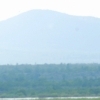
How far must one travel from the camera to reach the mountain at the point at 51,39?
117812 millimetres

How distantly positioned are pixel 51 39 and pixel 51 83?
282 feet

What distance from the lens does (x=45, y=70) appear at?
57.7 m

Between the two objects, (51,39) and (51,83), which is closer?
(51,83)

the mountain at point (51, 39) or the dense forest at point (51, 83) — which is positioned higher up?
the mountain at point (51, 39)

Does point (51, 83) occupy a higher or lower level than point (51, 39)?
lower

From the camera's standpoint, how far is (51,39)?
5123 inches

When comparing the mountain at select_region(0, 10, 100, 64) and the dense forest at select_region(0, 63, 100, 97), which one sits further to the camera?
the mountain at select_region(0, 10, 100, 64)

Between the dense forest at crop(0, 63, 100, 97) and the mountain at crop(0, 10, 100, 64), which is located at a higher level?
the mountain at crop(0, 10, 100, 64)

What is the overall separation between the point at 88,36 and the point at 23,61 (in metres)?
27.6

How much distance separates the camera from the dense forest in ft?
118

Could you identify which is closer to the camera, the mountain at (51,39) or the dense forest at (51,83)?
the dense forest at (51,83)

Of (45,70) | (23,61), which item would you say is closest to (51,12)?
(23,61)

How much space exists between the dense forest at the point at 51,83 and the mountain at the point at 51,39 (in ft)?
173

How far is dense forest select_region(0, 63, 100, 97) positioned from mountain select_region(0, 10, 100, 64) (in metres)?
52.6
